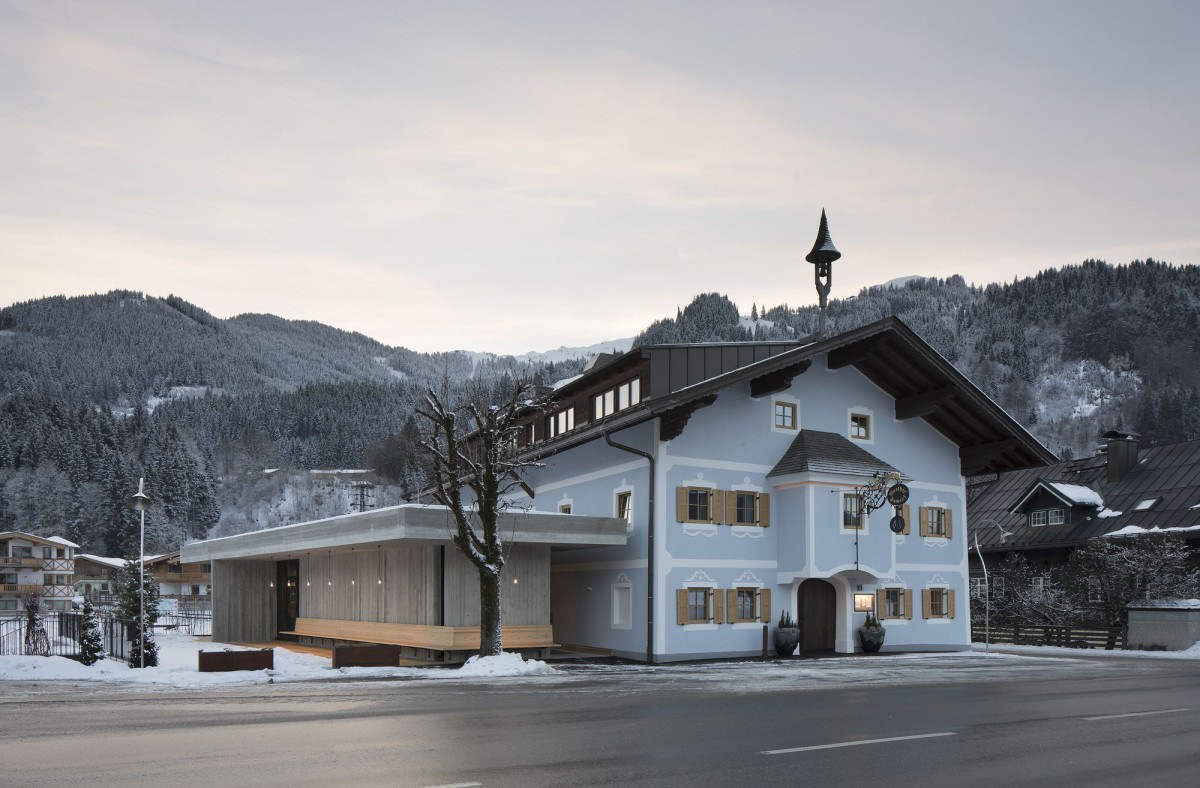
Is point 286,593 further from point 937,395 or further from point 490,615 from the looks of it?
point 937,395

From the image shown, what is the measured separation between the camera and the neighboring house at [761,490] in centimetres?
3073

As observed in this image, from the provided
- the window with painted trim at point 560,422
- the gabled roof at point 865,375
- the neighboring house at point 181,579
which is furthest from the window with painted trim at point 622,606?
the neighboring house at point 181,579

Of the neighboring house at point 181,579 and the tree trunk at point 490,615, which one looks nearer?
the tree trunk at point 490,615

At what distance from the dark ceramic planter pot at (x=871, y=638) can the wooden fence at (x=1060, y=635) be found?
38.6 feet

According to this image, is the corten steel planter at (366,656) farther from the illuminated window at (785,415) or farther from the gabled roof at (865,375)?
the illuminated window at (785,415)

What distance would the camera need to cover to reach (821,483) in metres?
31.8

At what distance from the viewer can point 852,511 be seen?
32469 millimetres

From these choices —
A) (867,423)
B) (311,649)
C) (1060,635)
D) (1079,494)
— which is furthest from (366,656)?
(1079,494)

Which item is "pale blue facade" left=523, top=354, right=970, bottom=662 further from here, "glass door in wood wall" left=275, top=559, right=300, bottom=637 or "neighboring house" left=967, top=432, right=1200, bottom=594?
"neighboring house" left=967, top=432, right=1200, bottom=594

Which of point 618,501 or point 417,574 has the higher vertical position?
point 618,501

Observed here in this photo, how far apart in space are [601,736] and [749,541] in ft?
63.2

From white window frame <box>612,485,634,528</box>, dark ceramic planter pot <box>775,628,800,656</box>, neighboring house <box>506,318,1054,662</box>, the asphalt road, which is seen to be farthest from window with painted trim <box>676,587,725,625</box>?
the asphalt road

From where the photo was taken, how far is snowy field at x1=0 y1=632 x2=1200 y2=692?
2262cm

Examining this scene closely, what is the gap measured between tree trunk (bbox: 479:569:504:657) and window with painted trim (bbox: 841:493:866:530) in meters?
11.2
